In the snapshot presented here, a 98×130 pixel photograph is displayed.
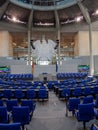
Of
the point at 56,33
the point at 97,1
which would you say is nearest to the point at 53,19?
the point at 56,33

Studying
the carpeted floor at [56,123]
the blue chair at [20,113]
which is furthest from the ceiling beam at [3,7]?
the blue chair at [20,113]

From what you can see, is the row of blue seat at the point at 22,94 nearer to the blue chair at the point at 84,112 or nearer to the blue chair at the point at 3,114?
the blue chair at the point at 3,114

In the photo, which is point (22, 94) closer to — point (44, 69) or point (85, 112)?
point (85, 112)

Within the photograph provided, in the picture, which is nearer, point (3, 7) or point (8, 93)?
point (8, 93)

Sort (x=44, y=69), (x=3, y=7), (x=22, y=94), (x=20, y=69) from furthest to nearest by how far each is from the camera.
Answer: (x=20, y=69)
(x=44, y=69)
(x=3, y=7)
(x=22, y=94)

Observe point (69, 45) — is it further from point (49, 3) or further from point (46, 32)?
point (49, 3)

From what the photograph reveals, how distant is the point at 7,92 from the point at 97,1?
2104cm

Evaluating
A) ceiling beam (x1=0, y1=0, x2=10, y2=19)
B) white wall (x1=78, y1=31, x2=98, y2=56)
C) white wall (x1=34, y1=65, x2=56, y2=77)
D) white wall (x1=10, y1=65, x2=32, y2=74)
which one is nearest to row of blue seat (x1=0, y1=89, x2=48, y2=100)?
white wall (x1=34, y1=65, x2=56, y2=77)

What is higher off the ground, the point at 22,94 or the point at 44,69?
the point at 44,69

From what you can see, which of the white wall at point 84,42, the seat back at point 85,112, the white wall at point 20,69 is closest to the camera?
the seat back at point 85,112

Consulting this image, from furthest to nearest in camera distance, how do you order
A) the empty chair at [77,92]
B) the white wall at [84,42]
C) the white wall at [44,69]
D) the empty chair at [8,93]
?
1. the white wall at [84,42]
2. the white wall at [44,69]
3. the empty chair at [77,92]
4. the empty chair at [8,93]

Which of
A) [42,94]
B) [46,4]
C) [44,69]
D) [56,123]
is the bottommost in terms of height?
[56,123]

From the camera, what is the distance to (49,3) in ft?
101

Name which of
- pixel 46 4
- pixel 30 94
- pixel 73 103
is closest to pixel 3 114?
pixel 73 103
